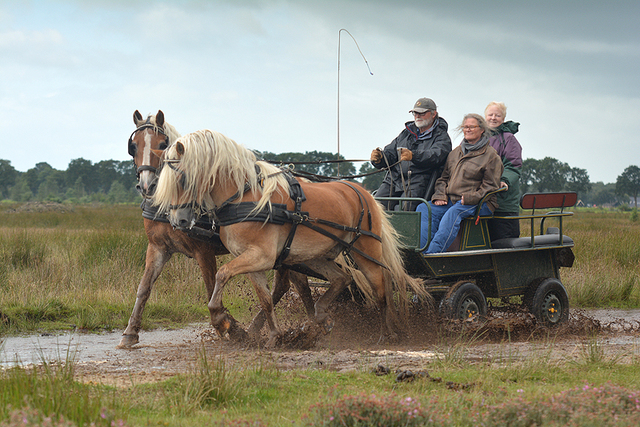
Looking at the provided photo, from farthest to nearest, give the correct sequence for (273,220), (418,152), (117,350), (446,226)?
(418,152)
(446,226)
(117,350)
(273,220)

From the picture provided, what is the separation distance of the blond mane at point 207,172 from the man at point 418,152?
1.93 meters

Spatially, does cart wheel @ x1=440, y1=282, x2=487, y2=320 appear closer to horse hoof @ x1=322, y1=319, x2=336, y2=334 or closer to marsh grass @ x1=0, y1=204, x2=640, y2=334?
horse hoof @ x1=322, y1=319, x2=336, y2=334

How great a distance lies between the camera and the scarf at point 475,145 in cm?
665

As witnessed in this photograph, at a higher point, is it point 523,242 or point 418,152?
point 418,152

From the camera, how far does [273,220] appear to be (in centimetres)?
534

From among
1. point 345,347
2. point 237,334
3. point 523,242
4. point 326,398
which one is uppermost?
point 523,242

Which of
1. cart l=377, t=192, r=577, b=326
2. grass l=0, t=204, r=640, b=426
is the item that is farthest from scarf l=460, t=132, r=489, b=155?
grass l=0, t=204, r=640, b=426

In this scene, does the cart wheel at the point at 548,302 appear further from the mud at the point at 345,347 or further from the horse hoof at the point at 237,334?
the horse hoof at the point at 237,334

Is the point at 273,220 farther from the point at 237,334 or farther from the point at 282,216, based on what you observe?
the point at 237,334

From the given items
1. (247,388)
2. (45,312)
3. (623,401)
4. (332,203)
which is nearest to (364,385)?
(247,388)

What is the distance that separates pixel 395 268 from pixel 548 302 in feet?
7.26

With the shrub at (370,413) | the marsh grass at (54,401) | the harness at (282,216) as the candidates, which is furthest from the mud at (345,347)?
the shrub at (370,413)

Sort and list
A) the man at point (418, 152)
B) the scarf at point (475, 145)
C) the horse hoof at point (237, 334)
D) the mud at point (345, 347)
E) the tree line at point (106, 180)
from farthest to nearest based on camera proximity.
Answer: the tree line at point (106, 180) < the man at point (418, 152) < the scarf at point (475, 145) < the horse hoof at point (237, 334) < the mud at point (345, 347)

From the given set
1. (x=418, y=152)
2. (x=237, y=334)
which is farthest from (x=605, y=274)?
(x=237, y=334)
